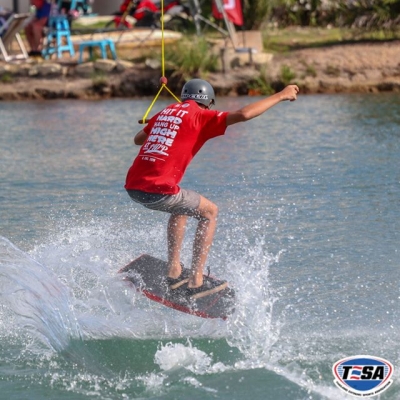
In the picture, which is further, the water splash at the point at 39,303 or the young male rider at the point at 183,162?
the young male rider at the point at 183,162

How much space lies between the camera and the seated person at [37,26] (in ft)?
81.9

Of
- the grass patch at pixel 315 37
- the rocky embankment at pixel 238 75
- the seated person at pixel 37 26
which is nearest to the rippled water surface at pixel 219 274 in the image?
the rocky embankment at pixel 238 75

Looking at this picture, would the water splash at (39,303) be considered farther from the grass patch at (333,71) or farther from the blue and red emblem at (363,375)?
the grass patch at (333,71)

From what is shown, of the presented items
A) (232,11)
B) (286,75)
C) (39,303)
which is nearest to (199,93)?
(39,303)

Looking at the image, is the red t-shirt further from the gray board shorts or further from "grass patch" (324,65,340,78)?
"grass patch" (324,65,340,78)

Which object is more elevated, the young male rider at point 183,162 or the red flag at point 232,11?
the young male rider at point 183,162

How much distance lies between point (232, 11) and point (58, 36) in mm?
4232

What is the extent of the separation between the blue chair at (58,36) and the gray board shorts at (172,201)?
59.6ft

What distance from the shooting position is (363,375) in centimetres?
625

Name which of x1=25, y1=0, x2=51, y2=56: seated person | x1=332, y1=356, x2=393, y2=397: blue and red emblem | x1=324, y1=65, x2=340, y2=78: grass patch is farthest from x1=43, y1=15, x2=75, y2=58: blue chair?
x1=332, y1=356, x2=393, y2=397: blue and red emblem

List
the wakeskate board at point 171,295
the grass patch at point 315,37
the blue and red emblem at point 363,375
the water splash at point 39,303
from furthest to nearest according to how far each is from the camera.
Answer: the grass patch at point 315,37 → the wakeskate board at point 171,295 → the water splash at point 39,303 → the blue and red emblem at point 363,375

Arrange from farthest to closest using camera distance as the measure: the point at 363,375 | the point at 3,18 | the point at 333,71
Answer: the point at 3,18 → the point at 333,71 → the point at 363,375

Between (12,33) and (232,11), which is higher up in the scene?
(232,11)

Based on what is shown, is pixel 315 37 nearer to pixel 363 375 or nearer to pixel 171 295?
pixel 171 295
